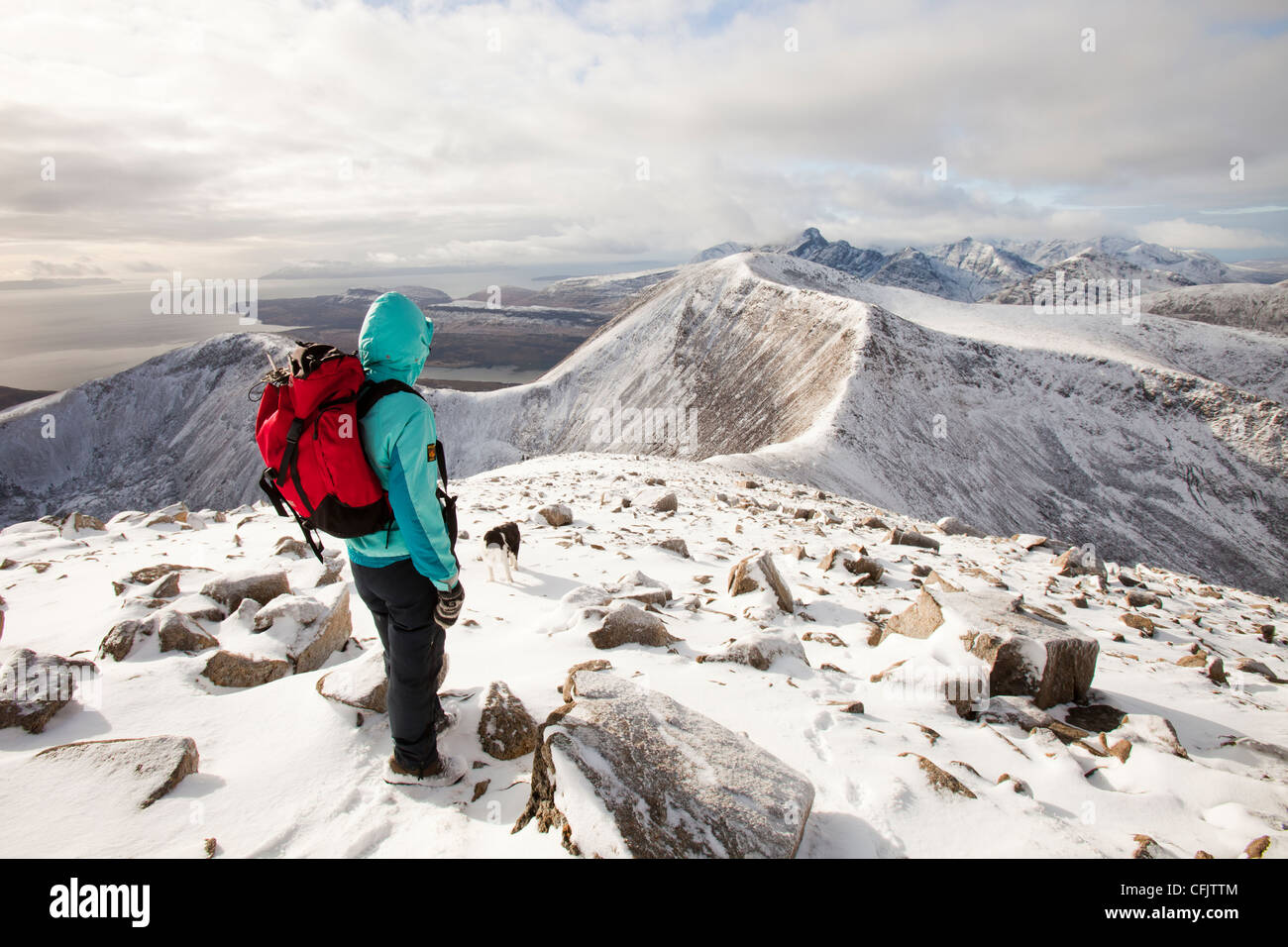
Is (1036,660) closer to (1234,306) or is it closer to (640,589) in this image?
(640,589)

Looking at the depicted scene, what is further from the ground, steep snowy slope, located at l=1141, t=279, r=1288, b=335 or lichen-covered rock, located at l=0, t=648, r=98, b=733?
steep snowy slope, located at l=1141, t=279, r=1288, b=335

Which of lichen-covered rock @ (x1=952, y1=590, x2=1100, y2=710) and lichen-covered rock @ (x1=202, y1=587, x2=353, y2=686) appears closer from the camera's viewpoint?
lichen-covered rock @ (x1=202, y1=587, x2=353, y2=686)

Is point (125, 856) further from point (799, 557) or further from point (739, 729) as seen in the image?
point (799, 557)

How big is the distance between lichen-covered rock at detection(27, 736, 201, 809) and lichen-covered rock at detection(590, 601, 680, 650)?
3550mm

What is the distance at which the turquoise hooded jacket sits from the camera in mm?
3598

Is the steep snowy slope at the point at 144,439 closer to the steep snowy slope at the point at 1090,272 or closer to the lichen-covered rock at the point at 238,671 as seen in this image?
the lichen-covered rock at the point at 238,671

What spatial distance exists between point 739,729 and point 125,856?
395cm

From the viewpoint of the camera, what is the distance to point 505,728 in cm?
436

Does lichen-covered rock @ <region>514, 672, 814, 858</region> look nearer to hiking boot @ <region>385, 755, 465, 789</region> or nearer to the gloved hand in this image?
hiking boot @ <region>385, 755, 465, 789</region>

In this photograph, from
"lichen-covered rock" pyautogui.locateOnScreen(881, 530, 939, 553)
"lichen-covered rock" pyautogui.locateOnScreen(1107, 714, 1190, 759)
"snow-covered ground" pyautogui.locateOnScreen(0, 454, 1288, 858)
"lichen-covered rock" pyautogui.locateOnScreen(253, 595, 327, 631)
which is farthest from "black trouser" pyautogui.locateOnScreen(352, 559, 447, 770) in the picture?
"lichen-covered rock" pyautogui.locateOnScreen(881, 530, 939, 553)

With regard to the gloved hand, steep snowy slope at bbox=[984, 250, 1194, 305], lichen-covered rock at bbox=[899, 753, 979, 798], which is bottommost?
lichen-covered rock at bbox=[899, 753, 979, 798]

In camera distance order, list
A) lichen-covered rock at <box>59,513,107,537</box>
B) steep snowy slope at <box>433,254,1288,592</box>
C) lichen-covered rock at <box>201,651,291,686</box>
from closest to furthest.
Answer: lichen-covered rock at <box>201,651,291,686</box> → lichen-covered rock at <box>59,513,107,537</box> → steep snowy slope at <box>433,254,1288,592</box>
